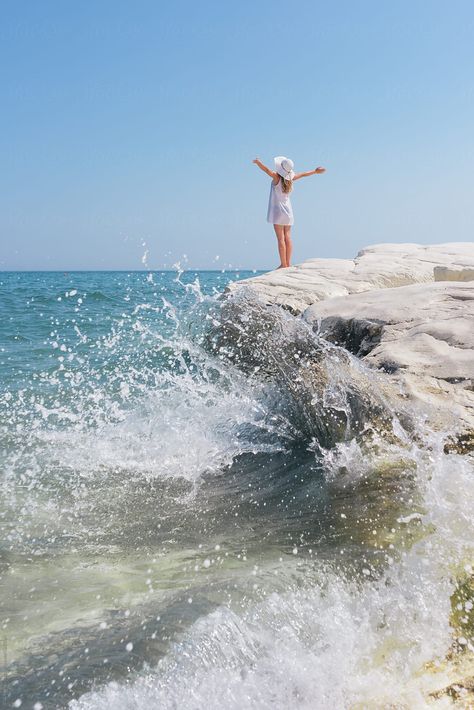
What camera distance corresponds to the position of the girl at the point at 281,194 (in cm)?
891

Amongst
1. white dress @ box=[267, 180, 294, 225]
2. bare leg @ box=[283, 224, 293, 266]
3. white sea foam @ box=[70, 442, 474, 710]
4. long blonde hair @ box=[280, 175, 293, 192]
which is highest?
long blonde hair @ box=[280, 175, 293, 192]

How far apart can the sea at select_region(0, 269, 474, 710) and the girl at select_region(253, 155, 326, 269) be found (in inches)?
153

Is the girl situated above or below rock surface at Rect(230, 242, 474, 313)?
above

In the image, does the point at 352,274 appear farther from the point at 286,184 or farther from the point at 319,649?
the point at 319,649

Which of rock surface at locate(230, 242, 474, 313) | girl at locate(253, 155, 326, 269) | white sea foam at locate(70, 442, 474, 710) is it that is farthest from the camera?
girl at locate(253, 155, 326, 269)

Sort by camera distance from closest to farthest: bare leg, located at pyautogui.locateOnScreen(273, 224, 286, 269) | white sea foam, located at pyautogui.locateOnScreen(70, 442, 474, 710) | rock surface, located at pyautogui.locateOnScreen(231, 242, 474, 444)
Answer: white sea foam, located at pyautogui.locateOnScreen(70, 442, 474, 710)
rock surface, located at pyautogui.locateOnScreen(231, 242, 474, 444)
bare leg, located at pyautogui.locateOnScreen(273, 224, 286, 269)

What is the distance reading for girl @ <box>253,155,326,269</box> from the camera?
8.91 meters

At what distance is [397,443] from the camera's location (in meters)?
3.66

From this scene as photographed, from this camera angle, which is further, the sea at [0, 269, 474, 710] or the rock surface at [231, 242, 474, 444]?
the rock surface at [231, 242, 474, 444]

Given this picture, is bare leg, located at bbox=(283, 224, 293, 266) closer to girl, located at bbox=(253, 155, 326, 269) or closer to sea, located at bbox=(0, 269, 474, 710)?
girl, located at bbox=(253, 155, 326, 269)

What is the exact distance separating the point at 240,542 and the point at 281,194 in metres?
6.97

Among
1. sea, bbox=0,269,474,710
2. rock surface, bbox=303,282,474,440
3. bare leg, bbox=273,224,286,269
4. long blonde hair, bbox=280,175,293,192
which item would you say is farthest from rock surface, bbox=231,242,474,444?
long blonde hair, bbox=280,175,293,192

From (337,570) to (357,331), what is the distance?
276cm

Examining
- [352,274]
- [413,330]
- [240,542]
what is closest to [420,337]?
[413,330]
